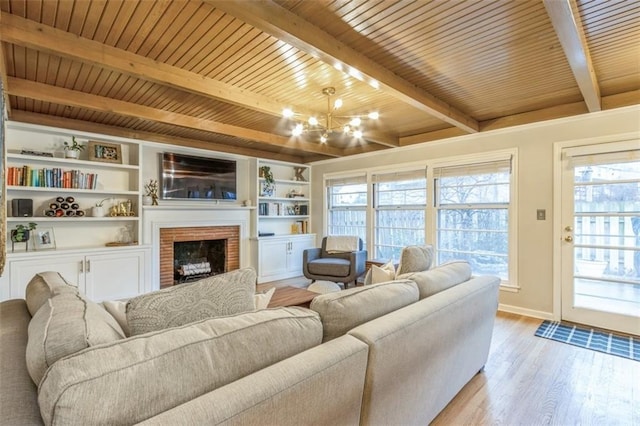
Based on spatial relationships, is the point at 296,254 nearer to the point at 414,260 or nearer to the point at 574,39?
the point at 414,260

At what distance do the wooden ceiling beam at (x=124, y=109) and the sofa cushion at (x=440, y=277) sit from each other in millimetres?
3153

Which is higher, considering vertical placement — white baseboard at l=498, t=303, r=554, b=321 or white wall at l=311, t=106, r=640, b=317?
white wall at l=311, t=106, r=640, b=317

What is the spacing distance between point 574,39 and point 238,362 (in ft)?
8.32

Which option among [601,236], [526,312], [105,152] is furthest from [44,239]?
[601,236]

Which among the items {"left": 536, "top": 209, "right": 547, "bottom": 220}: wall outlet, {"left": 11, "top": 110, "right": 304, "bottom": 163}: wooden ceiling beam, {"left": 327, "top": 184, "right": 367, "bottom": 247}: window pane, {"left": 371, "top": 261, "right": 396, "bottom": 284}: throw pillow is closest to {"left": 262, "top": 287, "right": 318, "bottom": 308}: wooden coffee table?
{"left": 371, "top": 261, "right": 396, "bottom": 284}: throw pillow

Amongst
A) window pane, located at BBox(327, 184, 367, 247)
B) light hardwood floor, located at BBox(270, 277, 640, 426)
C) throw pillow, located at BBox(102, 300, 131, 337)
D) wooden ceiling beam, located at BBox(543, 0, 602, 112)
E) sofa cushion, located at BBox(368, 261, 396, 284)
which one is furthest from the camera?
window pane, located at BBox(327, 184, 367, 247)

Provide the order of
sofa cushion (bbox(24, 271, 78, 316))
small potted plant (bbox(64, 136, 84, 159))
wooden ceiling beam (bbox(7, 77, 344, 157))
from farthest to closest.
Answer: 1. small potted plant (bbox(64, 136, 84, 159))
2. wooden ceiling beam (bbox(7, 77, 344, 157))
3. sofa cushion (bbox(24, 271, 78, 316))

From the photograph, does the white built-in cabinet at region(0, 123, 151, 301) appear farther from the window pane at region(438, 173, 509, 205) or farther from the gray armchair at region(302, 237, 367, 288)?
the window pane at region(438, 173, 509, 205)

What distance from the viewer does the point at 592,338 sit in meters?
2.99

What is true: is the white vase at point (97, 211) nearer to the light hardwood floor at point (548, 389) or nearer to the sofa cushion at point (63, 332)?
the sofa cushion at point (63, 332)

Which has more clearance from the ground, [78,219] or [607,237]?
[78,219]

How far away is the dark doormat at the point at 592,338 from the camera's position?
2.74m

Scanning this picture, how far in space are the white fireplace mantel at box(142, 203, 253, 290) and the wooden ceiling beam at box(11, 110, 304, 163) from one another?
946mm

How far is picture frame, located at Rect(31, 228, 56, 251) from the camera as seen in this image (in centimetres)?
369
